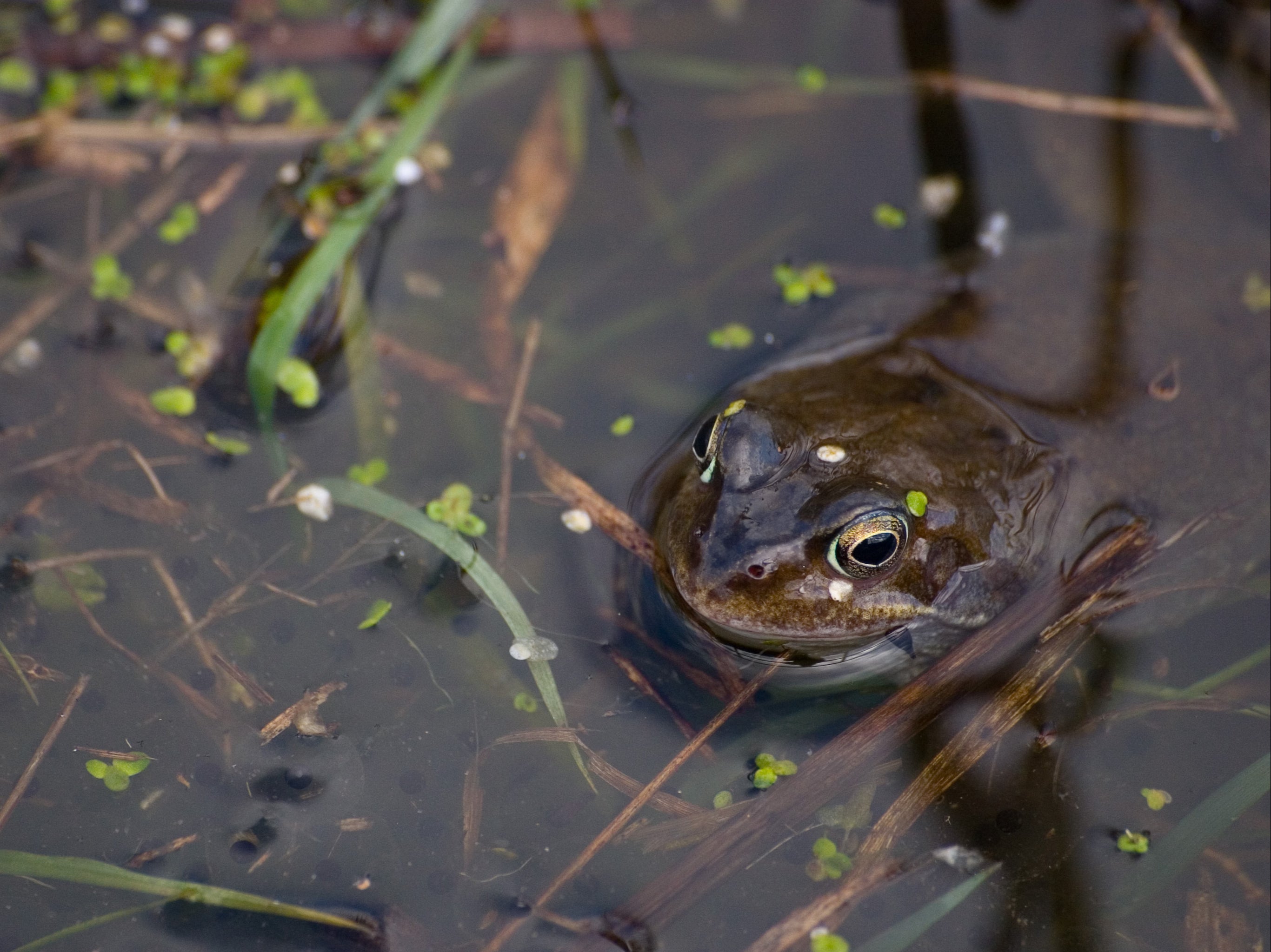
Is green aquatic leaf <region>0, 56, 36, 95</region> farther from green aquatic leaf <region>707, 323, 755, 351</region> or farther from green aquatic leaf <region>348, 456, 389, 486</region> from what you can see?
green aquatic leaf <region>707, 323, 755, 351</region>

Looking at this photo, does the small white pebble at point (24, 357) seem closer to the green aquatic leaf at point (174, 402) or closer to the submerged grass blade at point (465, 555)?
the green aquatic leaf at point (174, 402)

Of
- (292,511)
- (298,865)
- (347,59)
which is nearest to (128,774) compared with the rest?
(298,865)

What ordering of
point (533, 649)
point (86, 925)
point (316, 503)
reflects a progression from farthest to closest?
point (316, 503) → point (533, 649) → point (86, 925)

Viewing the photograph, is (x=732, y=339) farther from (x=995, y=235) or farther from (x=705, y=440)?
(x=995, y=235)

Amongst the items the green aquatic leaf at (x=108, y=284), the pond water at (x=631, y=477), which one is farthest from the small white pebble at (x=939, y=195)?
the green aquatic leaf at (x=108, y=284)

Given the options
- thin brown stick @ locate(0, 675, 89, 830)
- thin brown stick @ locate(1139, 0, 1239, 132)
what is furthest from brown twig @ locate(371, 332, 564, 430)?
thin brown stick @ locate(1139, 0, 1239, 132)

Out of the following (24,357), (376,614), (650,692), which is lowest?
(650,692)

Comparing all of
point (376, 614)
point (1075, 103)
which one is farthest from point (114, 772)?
point (1075, 103)
